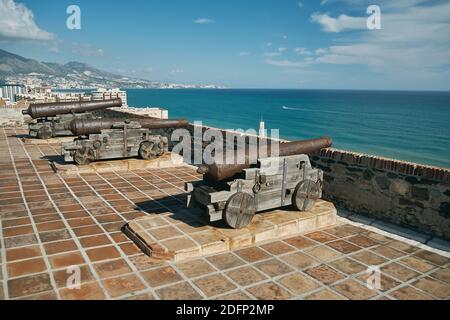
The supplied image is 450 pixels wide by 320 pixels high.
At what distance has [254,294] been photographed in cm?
346

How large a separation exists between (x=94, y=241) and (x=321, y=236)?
10.2ft

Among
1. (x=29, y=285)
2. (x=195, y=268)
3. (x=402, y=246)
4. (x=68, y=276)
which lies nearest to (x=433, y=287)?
(x=402, y=246)

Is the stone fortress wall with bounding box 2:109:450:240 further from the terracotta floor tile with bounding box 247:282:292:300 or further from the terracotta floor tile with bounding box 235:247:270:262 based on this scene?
the terracotta floor tile with bounding box 247:282:292:300

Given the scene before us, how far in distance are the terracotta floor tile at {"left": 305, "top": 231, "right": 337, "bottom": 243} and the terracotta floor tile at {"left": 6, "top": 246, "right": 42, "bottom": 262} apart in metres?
3.53

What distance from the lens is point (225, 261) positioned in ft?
13.6

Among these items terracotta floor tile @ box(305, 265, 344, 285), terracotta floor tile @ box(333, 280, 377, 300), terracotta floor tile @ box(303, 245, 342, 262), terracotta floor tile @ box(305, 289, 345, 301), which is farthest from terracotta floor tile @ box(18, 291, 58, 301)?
terracotta floor tile @ box(303, 245, 342, 262)

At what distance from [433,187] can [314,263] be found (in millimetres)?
2329

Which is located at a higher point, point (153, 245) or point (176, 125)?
point (176, 125)

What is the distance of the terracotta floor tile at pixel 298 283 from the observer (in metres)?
3.55

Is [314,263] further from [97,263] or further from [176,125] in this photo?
[176,125]

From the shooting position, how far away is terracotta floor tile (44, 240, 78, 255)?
13.9 ft

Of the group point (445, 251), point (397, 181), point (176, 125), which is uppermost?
point (176, 125)

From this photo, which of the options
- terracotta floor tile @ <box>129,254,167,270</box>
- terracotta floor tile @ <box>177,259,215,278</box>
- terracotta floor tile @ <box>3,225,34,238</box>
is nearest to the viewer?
terracotta floor tile @ <box>177,259,215,278</box>
